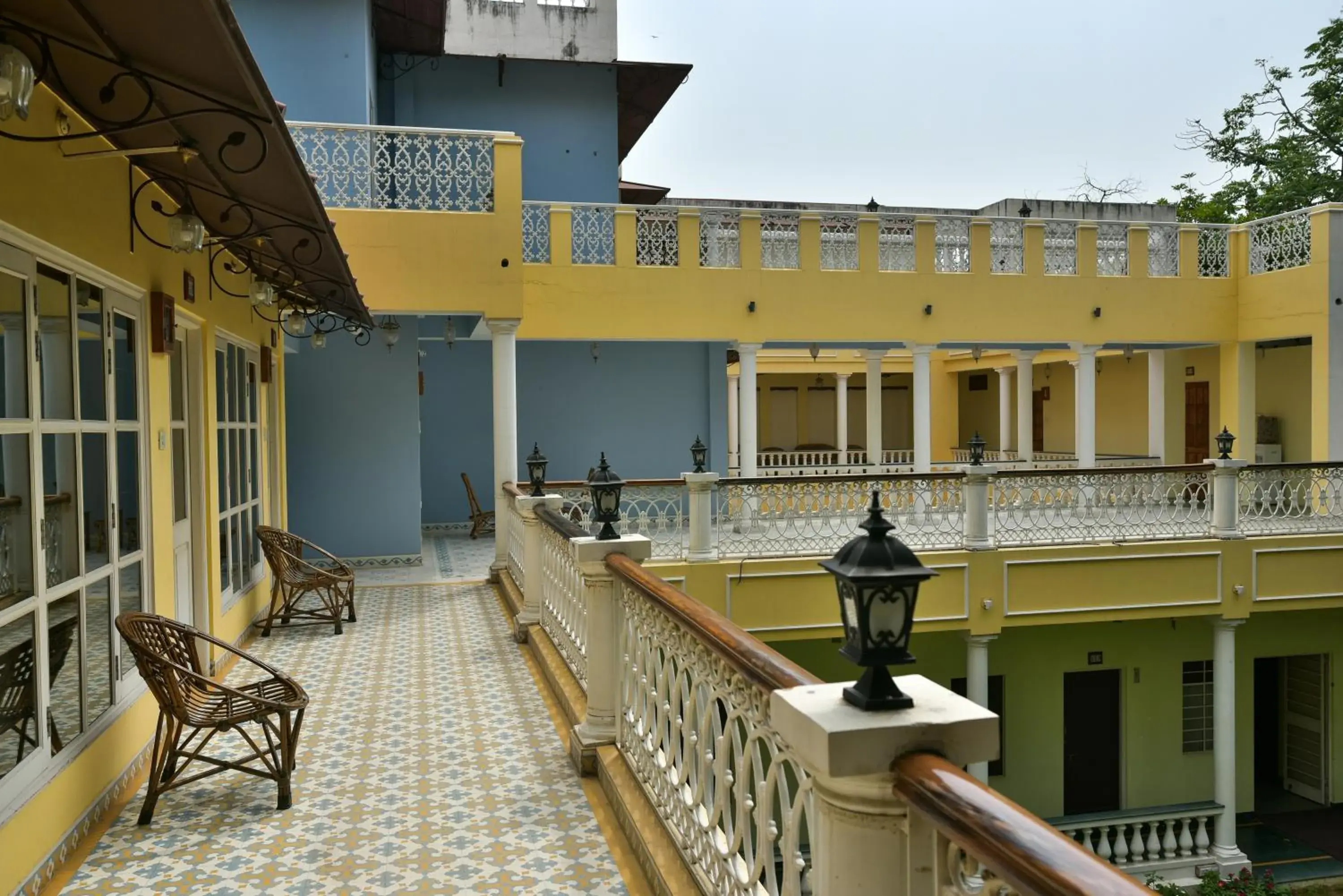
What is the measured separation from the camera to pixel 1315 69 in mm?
19016

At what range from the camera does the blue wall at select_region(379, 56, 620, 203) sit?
14.5 meters

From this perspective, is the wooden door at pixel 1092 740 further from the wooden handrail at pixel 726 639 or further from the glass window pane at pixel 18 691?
the glass window pane at pixel 18 691

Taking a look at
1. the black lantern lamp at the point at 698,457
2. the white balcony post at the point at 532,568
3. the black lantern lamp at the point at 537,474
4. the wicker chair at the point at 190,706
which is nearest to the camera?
the wicker chair at the point at 190,706

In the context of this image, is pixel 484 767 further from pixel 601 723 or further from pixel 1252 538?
pixel 1252 538

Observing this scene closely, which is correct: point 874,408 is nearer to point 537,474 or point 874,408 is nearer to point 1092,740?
point 1092,740

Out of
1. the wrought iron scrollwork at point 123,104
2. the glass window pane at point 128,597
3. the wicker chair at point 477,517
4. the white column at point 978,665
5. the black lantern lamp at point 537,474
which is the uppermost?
the wrought iron scrollwork at point 123,104

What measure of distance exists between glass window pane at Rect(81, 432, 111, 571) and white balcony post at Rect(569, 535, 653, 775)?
1968 millimetres

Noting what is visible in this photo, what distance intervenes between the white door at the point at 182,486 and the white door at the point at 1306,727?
13661 millimetres

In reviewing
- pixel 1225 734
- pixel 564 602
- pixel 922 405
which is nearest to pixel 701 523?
pixel 564 602

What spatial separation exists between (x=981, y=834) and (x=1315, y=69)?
906 inches

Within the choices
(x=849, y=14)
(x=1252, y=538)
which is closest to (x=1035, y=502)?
(x=1252, y=538)

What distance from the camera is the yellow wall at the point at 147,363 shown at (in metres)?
3.13

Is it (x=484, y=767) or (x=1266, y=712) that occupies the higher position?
(x=484, y=767)

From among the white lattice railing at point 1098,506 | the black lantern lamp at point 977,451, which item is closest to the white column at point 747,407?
the white lattice railing at point 1098,506
